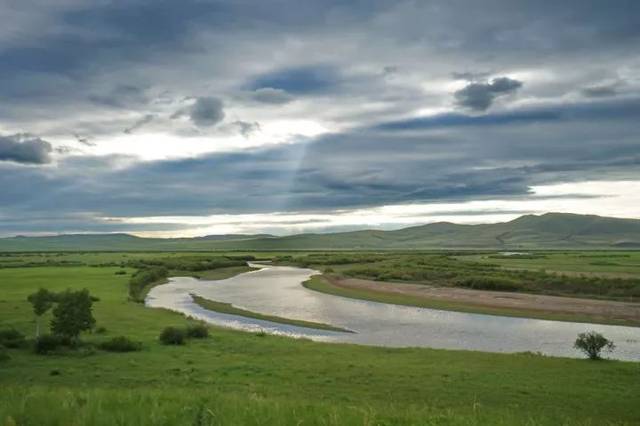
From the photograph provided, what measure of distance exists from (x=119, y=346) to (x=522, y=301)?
45.8 meters

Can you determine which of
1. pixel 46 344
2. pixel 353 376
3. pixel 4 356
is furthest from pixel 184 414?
pixel 46 344

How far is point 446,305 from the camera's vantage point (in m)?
60.3

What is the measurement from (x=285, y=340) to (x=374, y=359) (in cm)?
899

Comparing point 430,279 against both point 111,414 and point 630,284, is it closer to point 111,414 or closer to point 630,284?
point 630,284

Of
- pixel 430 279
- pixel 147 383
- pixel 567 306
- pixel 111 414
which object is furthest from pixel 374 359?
pixel 430 279

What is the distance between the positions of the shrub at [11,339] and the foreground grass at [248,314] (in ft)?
73.8

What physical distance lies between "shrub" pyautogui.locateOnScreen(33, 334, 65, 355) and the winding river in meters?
18.0

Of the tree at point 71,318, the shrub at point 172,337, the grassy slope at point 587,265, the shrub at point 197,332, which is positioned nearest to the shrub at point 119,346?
the tree at point 71,318

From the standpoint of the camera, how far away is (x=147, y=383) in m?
22.4

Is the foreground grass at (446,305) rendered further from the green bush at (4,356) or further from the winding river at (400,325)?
the green bush at (4,356)

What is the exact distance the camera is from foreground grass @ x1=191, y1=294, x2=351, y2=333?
155 ft

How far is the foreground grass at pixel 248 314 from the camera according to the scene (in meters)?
47.2

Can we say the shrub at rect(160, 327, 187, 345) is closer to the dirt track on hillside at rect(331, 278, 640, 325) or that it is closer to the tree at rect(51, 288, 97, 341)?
the tree at rect(51, 288, 97, 341)

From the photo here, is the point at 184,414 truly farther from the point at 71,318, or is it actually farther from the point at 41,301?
the point at 41,301
